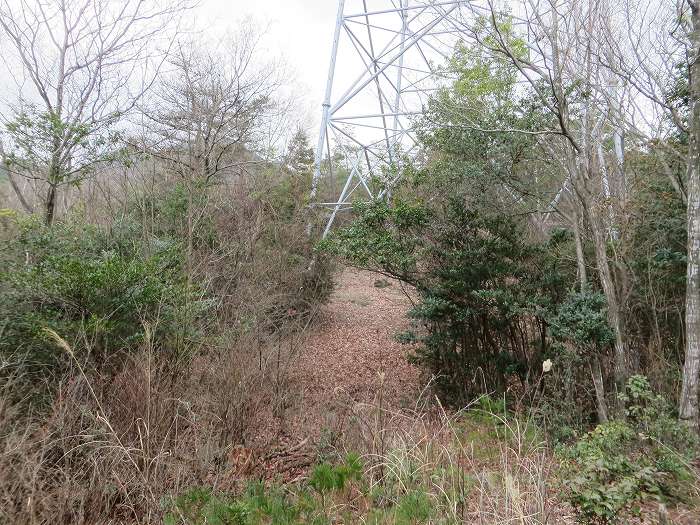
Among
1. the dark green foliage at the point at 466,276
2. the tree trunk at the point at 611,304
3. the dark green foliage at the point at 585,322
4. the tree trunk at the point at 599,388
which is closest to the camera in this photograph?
the tree trunk at the point at 599,388

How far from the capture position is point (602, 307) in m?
6.22

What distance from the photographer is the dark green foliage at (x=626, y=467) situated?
99.2 inches

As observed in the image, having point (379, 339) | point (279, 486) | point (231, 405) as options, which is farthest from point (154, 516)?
point (379, 339)

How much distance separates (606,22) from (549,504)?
591cm

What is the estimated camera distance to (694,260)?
4977 mm

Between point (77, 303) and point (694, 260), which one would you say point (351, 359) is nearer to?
point (77, 303)

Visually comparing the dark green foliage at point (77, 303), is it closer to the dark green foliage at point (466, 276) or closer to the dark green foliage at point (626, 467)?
the dark green foliage at point (466, 276)

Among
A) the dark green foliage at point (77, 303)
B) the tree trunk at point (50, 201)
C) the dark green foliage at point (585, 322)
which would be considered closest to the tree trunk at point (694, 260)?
the dark green foliage at point (585, 322)

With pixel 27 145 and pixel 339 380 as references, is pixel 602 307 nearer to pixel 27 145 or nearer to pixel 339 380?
pixel 339 380

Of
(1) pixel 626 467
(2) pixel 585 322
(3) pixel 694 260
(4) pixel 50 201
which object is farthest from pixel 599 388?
(4) pixel 50 201

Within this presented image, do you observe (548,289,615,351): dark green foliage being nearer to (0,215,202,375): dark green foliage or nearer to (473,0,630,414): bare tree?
(473,0,630,414): bare tree

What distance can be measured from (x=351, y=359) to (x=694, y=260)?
7417 millimetres

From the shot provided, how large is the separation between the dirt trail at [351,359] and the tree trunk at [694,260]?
3179 mm

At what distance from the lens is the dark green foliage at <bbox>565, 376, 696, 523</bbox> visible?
2.52m
